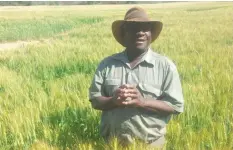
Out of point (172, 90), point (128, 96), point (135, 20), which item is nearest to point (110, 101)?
point (128, 96)

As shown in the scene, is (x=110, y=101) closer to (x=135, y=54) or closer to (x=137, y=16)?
(x=135, y=54)

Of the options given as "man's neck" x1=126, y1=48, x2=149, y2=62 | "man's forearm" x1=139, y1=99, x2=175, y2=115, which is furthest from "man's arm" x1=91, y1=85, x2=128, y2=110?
"man's neck" x1=126, y1=48, x2=149, y2=62

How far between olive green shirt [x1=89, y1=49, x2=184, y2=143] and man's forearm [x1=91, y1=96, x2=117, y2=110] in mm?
34

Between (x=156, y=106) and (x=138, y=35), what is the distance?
0.44m

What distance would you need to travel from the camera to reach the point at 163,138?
7.86 feet

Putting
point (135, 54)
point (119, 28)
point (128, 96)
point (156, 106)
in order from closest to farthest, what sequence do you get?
point (128, 96) → point (156, 106) → point (135, 54) → point (119, 28)

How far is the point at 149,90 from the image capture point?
2.32m

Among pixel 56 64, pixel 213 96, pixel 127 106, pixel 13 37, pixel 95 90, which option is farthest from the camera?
pixel 13 37

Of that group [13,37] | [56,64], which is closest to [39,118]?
[56,64]

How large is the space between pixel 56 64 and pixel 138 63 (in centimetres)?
326

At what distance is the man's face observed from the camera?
7.54ft

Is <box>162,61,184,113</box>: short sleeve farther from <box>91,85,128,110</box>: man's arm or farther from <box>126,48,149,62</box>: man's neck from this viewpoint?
<box>91,85,128,110</box>: man's arm

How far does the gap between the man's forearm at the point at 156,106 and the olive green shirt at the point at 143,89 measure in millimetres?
33

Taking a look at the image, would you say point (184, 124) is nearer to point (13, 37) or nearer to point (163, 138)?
point (163, 138)
